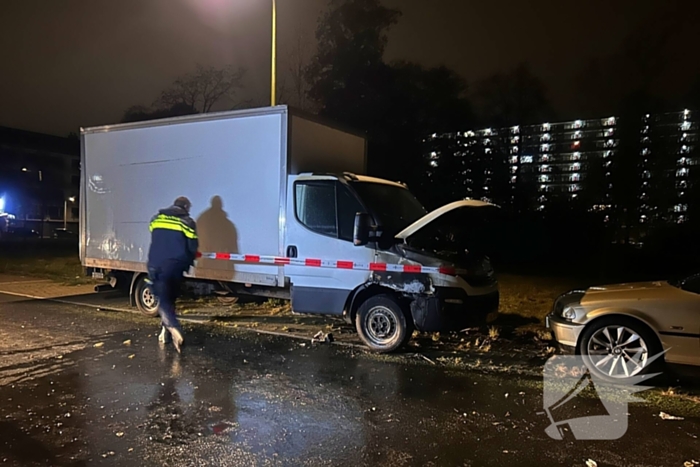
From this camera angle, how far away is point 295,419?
4605 millimetres

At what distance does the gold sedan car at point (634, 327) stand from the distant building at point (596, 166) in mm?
16034

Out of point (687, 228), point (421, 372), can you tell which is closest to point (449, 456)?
point (421, 372)

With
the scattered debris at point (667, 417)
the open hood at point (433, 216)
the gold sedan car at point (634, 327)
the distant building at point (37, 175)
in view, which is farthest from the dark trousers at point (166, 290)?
the distant building at point (37, 175)

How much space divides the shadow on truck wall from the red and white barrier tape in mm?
110

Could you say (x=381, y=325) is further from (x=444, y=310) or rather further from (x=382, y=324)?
(x=444, y=310)

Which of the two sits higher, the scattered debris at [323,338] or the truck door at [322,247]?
the truck door at [322,247]

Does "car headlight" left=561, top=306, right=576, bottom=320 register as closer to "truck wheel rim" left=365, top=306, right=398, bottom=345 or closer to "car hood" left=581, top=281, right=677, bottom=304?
"car hood" left=581, top=281, right=677, bottom=304

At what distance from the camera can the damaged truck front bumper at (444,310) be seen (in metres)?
6.56

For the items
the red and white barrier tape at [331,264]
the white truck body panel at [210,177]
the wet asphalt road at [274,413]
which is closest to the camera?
the wet asphalt road at [274,413]

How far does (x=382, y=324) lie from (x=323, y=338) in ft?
3.64

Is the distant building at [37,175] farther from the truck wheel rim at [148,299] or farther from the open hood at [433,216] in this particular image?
the open hood at [433,216]

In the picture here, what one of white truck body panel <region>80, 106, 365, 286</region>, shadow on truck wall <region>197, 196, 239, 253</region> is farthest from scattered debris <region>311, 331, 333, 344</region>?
shadow on truck wall <region>197, 196, 239, 253</region>

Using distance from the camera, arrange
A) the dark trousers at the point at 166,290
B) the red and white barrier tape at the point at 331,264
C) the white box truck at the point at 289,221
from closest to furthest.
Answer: the red and white barrier tape at the point at 331,264
the white box truck at the point at 289,221
the dark trousers at the point at 166,290
